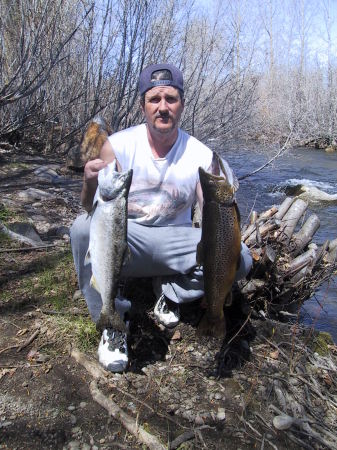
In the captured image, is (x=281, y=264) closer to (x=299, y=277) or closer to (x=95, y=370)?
(x=299, y=277)

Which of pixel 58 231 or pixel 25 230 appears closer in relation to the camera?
pixel 25 230

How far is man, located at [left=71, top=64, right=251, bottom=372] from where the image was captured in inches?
128

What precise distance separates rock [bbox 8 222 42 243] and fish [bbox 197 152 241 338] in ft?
9.79

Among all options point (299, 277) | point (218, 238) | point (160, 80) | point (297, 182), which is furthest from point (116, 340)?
point (297, 182)

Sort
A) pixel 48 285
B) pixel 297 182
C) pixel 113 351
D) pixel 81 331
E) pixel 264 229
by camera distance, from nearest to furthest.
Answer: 1. pixel 113 351
2. pixel 81 331
3. pixel 48 285
4. pixel 264 229
5. pixel 297 182

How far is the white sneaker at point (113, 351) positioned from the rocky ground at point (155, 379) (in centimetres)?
8

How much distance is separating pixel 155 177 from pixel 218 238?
0.88m

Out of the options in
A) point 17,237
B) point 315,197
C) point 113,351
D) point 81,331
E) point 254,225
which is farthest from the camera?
point 315,197

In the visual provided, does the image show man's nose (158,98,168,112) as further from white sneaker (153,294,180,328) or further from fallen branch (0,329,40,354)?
fallen branch (0,329,40,354)

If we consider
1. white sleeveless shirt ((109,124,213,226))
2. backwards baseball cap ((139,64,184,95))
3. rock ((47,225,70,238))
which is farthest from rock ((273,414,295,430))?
rock ((47,225,70,238))

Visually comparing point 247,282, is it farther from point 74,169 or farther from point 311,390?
point 74,169

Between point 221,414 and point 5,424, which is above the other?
point 5,424

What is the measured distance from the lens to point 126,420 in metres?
2.62

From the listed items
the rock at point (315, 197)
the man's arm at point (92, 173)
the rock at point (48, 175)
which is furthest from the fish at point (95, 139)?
the rock at point (315, 197)
